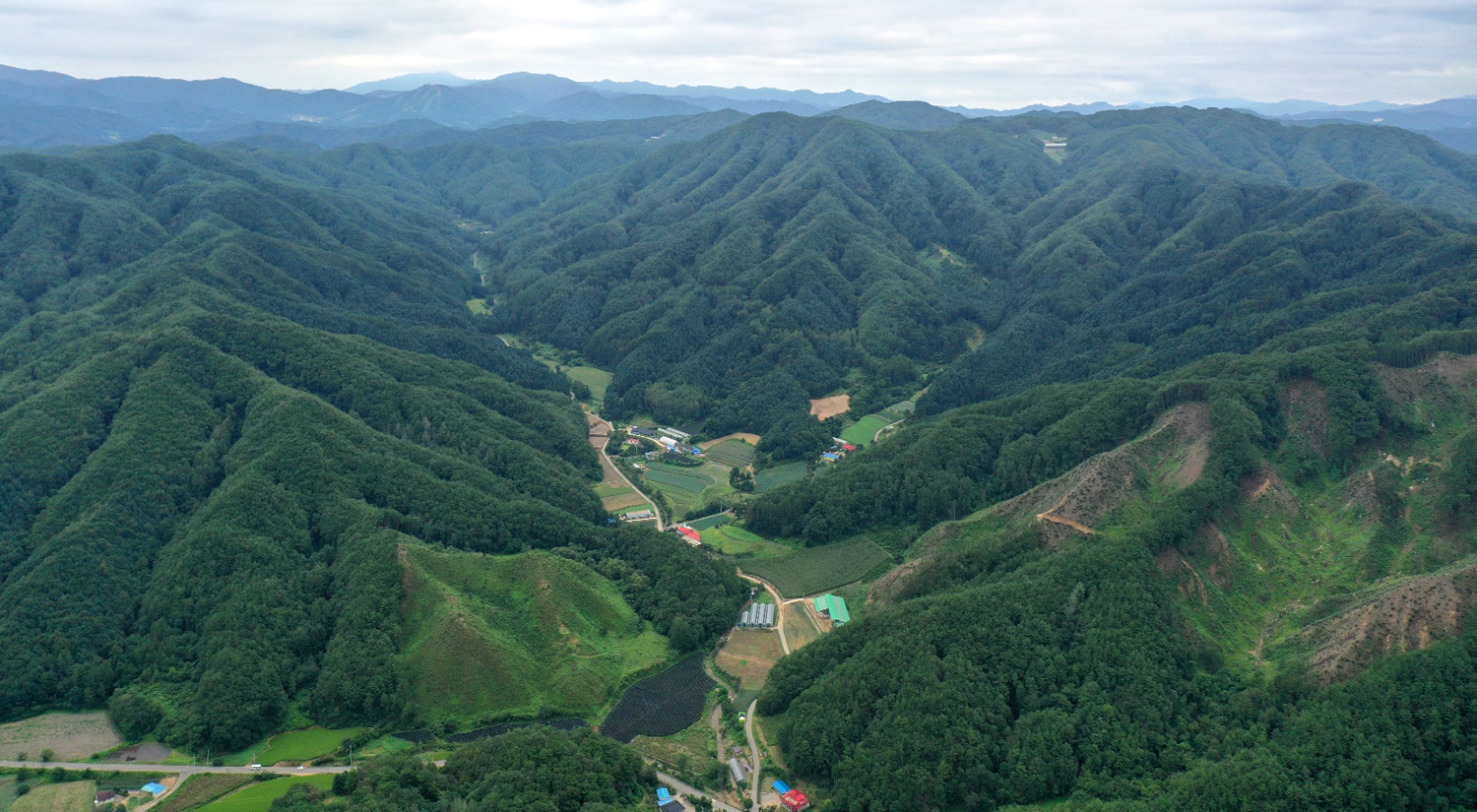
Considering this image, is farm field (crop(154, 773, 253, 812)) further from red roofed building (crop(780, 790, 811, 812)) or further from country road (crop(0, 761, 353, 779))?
red roofed building (crop(780, 790, 811, 812))

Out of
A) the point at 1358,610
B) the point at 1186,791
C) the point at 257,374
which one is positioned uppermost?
the point at 257,374

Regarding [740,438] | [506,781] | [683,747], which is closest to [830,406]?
[740,438]

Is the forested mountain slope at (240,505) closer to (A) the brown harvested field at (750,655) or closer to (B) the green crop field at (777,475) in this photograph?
(A) the brown harvested field at (750,655)

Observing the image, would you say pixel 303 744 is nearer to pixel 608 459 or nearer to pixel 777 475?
pixel 608 459

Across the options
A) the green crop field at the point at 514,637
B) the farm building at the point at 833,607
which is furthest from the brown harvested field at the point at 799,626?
Answer: the green crop field at the point at 514,637

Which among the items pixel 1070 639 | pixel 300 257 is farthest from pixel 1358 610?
pixel 300 257

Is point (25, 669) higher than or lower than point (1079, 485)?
lower

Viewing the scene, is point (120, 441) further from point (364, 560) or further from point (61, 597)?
point (364, 560)
